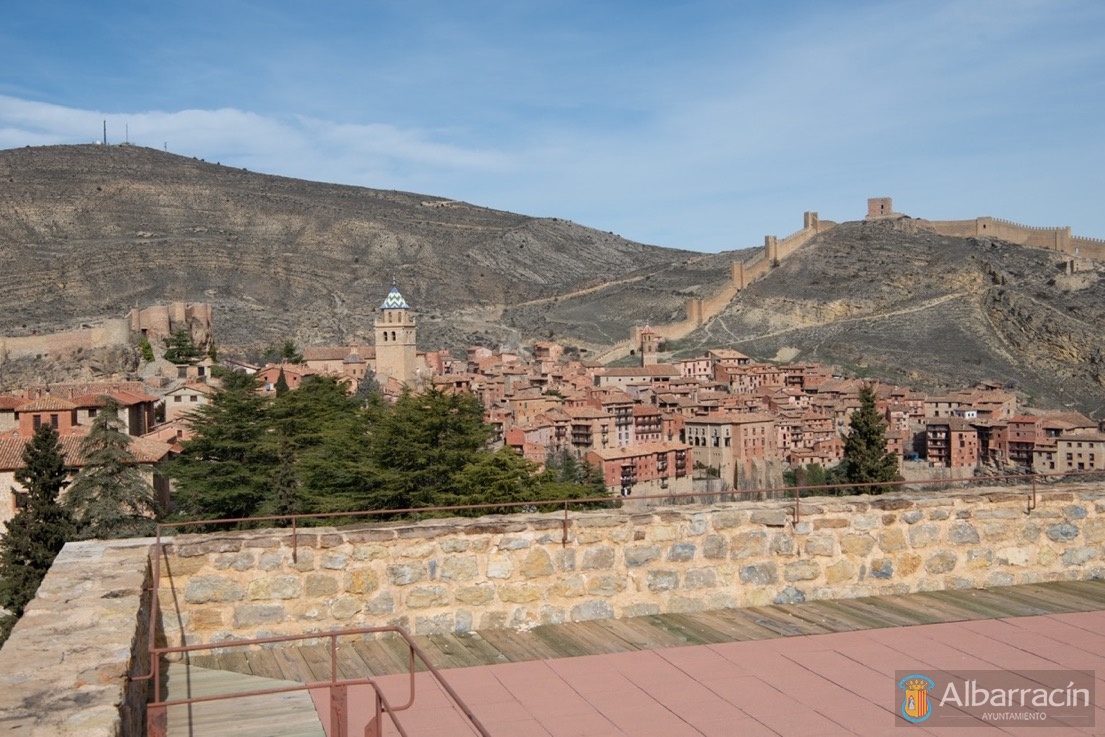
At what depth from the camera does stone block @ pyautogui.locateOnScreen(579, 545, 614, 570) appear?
5082 millimetres

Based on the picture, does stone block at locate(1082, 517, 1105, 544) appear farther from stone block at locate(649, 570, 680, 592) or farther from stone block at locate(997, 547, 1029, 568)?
stone block at locate(649, 570, 680, 592)

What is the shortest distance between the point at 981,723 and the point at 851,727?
1.47 ft

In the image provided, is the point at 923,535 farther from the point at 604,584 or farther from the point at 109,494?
the point at 109,494

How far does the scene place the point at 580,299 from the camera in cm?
9800

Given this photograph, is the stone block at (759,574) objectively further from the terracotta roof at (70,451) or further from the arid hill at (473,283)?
the arid hill at (473,283)

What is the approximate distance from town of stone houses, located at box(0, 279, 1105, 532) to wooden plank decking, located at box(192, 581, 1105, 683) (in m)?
32.7

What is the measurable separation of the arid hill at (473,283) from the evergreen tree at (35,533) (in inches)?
1549

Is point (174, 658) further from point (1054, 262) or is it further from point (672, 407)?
point (1054, 262)

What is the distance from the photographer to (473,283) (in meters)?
102

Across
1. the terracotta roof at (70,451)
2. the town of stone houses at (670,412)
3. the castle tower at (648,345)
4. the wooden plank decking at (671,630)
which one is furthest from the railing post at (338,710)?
the castle tower at (648,345)

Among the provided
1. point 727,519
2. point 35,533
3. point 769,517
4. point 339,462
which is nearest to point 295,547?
point 727,519

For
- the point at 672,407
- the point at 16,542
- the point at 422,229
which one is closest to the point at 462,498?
the point at 16,542

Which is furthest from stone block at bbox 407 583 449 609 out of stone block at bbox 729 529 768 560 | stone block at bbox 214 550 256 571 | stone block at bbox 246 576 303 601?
stone block at bbox 729 529 768 560

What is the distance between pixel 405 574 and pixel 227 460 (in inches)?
814
